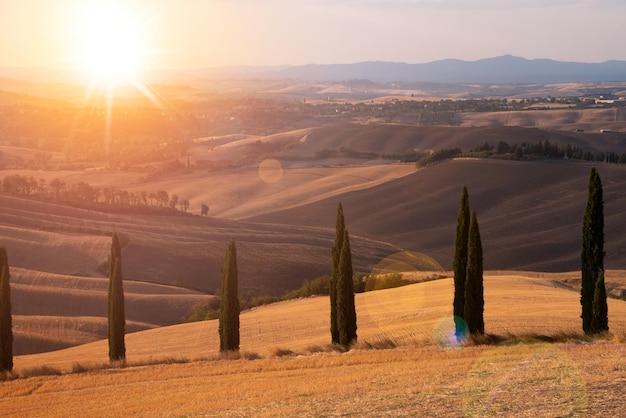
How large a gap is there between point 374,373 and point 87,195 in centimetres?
7706

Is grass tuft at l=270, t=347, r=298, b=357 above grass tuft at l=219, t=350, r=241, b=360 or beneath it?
above

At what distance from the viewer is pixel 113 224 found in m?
73.5

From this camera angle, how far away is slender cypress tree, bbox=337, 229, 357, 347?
91.8ft

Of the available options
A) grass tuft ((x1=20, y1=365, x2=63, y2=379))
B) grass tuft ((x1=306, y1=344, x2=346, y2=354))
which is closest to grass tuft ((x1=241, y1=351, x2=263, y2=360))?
grass tuft ((x1=306, y1=344, x2=346, y2=354))

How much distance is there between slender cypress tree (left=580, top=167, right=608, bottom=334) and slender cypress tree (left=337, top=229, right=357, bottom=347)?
782 cm

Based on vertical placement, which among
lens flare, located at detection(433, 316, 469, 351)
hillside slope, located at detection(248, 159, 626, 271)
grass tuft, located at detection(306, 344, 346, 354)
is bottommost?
hillside slope, located at detection(248, 159, 626, 271)

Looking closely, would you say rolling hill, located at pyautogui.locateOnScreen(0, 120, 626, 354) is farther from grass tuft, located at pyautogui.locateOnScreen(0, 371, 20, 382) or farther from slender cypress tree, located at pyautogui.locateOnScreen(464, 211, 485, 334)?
slender cypress tree, located at pyautogui.locateOnScreen(464, 211, 485, 334)

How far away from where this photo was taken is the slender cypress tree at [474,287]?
87.0 ft

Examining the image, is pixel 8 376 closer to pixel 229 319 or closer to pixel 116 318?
pixel 116 318

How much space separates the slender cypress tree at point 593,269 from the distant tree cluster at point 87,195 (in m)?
64.3

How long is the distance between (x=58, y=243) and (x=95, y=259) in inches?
168

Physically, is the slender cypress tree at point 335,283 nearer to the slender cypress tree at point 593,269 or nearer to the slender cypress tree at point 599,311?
the slender cypress tree at point 593,269

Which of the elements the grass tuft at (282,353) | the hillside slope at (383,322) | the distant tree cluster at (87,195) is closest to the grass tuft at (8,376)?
the hillside slope at (383,322)

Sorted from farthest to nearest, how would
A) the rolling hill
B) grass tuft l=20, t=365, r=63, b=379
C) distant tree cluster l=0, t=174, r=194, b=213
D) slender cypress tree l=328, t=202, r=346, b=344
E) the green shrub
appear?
distant tree cluster l=0, t=174, r=194, b=213 < the green shrub < the rolling hill < slender cypress tree l=328, t=202, r=346, b=344 < grass tuft l=20, t=365, r=63, b=379
